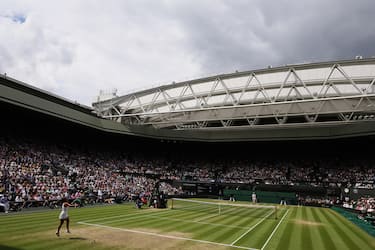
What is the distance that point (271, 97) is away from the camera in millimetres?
40062

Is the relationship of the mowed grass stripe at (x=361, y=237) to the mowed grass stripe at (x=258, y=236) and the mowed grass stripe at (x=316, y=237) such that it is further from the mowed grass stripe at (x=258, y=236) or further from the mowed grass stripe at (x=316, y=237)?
the mowed grass stripe at (x=258, y=236)

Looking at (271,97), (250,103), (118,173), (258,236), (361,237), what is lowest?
(361,237)

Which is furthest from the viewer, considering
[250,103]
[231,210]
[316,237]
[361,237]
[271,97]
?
[250,103]

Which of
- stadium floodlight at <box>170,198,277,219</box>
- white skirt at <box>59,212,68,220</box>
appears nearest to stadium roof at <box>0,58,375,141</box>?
stadium floodlight at <box>170,198,277,219</box>

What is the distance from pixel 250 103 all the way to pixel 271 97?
2.92m

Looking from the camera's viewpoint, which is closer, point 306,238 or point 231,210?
point 306,238

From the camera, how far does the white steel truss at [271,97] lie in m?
33.2

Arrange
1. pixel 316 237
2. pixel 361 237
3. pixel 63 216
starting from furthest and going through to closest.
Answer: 1. pixel 361 237
2. pixel 316 237
3. pixel 63 216

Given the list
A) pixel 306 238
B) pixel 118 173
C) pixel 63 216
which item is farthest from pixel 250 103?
pixel 63 216

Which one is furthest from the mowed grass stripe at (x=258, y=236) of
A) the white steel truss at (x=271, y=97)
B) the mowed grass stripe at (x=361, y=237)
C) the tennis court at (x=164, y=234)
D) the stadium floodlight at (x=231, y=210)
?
the white steel truss at (x=271, y=97)

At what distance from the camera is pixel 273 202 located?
44.9m

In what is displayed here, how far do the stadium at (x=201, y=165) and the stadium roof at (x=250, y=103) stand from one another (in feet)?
0.56

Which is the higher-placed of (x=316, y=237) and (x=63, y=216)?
(x=63, y=216)

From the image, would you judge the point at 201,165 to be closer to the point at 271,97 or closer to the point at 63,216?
the point at 271,97
